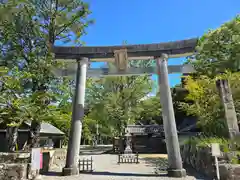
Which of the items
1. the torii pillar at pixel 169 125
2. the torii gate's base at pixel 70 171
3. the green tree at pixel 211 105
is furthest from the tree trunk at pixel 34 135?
the green tree at pixel 211 105

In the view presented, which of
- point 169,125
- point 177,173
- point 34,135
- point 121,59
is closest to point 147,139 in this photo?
point 34,135

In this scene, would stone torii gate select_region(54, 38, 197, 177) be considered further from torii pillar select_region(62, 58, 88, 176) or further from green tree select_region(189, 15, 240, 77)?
green tree select_region(189, 15, 240, 77)

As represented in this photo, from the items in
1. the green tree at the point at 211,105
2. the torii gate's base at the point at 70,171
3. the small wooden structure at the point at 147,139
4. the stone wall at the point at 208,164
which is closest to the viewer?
the stone wall at the point at 208,164

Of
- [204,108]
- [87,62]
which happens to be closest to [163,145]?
[204,108]

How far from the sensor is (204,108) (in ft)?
38.0

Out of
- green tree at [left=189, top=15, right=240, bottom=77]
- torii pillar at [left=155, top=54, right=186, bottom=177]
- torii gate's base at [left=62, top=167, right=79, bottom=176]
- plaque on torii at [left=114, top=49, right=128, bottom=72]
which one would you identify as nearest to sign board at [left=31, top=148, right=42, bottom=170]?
torii gate's base at [left=62, top=167, right=79, bottom=176]

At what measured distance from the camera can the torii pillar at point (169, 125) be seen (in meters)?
7.71

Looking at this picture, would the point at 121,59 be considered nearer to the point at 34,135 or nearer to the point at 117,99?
the point at 34,135

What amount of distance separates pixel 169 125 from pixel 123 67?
155 inches

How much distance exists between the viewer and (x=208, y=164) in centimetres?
786

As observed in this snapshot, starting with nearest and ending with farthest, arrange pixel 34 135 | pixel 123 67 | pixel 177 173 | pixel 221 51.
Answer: pixel 177 173, pixel 123 67, pixel 34 135, pixel 221 51

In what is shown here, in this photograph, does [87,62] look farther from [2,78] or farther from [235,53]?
[235,53]

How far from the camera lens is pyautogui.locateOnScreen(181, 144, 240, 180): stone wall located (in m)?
5.93

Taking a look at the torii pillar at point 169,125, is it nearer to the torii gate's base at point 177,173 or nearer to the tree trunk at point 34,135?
the torii gate's base at point 177,173
